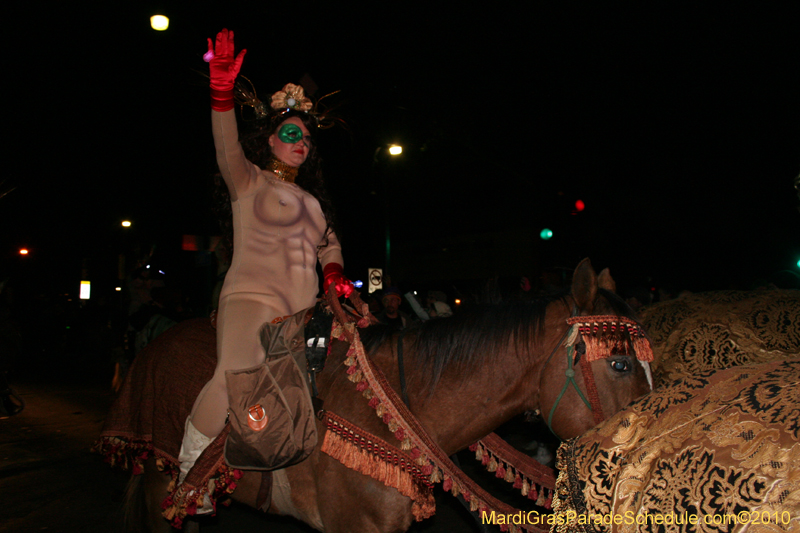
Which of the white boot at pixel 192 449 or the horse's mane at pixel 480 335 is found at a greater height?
the horse's mane at pixel 480 335

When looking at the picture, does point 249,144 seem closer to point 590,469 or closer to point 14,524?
point 590,469

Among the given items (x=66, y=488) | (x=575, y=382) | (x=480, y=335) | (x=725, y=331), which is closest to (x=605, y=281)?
(x=575, y=382)

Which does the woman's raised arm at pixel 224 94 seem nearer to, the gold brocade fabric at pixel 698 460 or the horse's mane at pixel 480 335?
the horse's mane at pixel 480 335

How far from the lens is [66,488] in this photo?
17.9ft

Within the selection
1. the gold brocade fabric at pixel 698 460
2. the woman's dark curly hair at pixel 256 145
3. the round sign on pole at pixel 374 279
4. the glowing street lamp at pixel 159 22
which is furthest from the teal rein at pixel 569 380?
the round sign on pole at pixel 374 279

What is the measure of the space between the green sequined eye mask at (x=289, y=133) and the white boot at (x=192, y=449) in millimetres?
1471

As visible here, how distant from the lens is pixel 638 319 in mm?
2236

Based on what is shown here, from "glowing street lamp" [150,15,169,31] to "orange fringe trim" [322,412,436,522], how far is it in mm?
8273

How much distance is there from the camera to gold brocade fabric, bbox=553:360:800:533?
97cm

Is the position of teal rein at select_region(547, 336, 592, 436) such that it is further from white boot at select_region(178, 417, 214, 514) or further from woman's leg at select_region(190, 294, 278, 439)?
white boot at select_region(178, 417, 214, 514)

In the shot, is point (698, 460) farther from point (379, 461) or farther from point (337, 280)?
point (337, 280)

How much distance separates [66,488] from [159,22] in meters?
7.03

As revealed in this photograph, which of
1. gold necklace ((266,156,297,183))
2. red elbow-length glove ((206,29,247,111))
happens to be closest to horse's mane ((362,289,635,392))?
gold necklace ((266,156,297,183))

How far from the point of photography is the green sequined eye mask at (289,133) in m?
2.48
